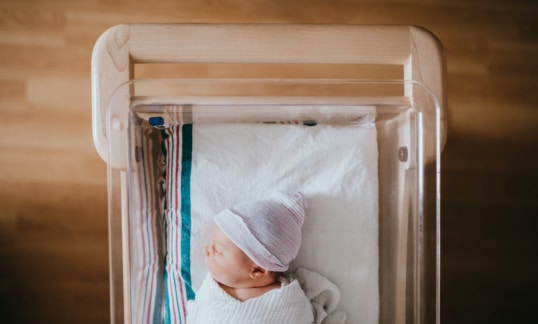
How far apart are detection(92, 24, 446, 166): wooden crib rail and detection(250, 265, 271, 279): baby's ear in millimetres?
293

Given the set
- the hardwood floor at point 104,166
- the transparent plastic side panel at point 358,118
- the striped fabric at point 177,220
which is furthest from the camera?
the hardwood floor at point 104,166

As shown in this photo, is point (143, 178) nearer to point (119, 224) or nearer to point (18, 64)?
point (119, 224)

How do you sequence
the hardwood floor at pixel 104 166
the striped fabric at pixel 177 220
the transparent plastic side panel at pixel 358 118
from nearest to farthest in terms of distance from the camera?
the transparent plastic side panel at pixel 358 118, the striped fabric at pixel 177 220, the hardwood floor at pixel 104 166

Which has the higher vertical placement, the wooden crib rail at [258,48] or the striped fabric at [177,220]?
the wooden crib rail at [258,48]

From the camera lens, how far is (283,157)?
2.65 feet

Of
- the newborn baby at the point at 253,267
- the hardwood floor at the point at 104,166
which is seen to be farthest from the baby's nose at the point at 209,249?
the hardwood floor at the point at 104,166

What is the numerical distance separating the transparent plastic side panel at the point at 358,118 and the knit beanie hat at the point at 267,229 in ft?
0.47

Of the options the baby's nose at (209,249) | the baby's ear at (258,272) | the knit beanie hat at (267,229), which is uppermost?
the knit beanie hat at (267,229)

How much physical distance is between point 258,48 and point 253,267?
1.23 ft

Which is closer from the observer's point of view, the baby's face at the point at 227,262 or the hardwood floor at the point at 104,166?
the baby's face at the point at 227,262

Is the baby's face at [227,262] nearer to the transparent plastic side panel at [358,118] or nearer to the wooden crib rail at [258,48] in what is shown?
the transparent plastic side panel at [358,118]

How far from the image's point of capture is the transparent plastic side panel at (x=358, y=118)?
0.67 meters

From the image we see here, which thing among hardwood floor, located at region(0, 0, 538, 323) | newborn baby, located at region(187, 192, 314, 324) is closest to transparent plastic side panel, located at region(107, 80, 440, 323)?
newborn baby, located at region(187, 192, 314, 324)

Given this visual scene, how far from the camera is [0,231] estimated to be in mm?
1143
